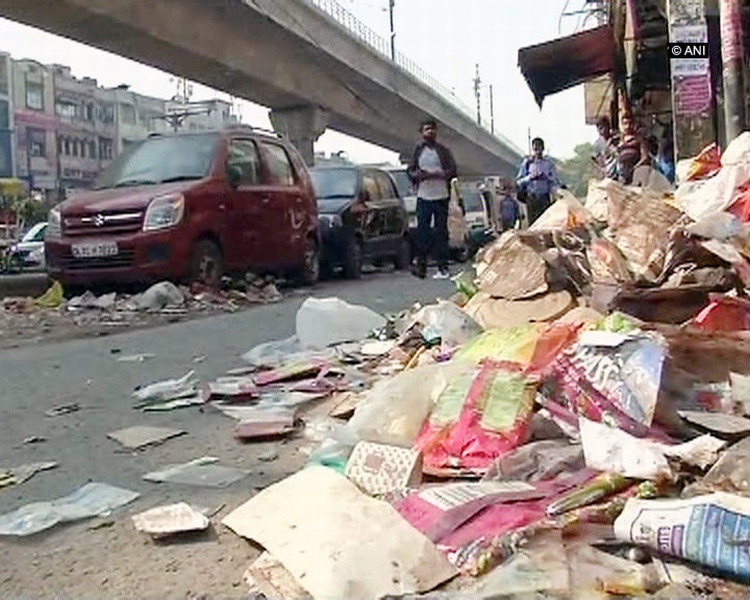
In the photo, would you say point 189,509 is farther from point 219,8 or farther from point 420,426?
point 219,8

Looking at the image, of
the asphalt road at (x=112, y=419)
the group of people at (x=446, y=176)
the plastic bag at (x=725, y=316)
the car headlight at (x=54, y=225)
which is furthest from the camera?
the group of people at (x=446, y=176)

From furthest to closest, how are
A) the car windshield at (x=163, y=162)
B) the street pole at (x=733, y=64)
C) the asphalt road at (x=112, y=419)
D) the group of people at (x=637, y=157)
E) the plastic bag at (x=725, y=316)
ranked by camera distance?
1. the group of people at (x=637, y=157)
2. the car windshield at (x=163, y=162)
3. the street pole at (x=733, y=64)
4. the plastic bag at (x=725, y=316)
5. the asphalt road at (x=112, y=419)

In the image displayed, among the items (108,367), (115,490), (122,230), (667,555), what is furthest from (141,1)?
(667,555)

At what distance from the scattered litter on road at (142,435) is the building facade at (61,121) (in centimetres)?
5565

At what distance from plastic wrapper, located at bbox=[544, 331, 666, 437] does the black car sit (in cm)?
1083

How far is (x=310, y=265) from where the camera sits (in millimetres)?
12781

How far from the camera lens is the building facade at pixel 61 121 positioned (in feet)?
222

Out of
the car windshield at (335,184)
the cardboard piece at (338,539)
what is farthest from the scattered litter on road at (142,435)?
the car windshield at (335,184)

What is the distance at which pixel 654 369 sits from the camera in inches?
121

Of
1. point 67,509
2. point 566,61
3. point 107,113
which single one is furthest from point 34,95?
point 67,509

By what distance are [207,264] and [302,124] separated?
73.7 ft

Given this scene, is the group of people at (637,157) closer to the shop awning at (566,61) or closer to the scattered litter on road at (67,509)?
the shop awning at (566,61)

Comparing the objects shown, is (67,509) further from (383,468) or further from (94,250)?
(94,250)

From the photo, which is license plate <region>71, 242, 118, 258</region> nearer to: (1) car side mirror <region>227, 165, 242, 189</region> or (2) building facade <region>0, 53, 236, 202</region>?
(1) car side mirror <region>227, 165, 242, 189</region>
